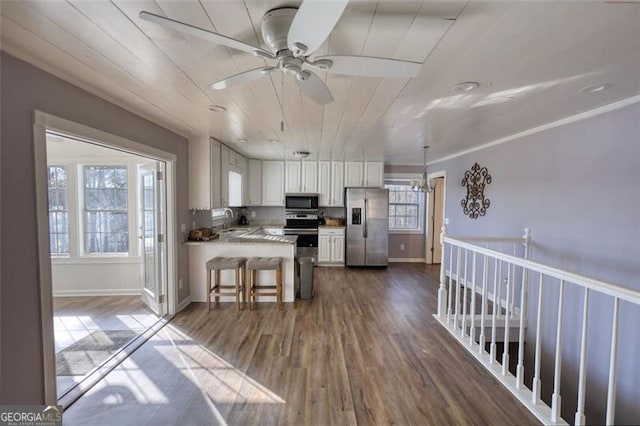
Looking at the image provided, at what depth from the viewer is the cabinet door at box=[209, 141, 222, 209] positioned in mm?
3982

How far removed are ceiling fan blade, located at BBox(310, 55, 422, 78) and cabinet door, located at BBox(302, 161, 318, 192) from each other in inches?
182

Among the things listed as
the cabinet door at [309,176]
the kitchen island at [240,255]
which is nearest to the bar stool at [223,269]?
the kitchen island at [240,255]

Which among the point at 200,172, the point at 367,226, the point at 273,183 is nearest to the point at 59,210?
the point at 200,172

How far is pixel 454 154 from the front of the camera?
529 centimetres

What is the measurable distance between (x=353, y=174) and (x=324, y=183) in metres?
0.68

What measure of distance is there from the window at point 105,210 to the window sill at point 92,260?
10 centimetres

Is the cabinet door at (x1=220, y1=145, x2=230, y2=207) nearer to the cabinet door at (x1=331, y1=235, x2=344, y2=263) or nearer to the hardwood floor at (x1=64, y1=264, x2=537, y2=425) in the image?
the hardwood floor at (x1=64, y1=264, x2=537, y2=425)

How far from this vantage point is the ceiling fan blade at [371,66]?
133 centimetres

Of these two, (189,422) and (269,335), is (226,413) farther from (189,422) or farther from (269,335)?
(269,335)

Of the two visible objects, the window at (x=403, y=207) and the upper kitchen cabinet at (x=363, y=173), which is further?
the window at (x=403, y=207)

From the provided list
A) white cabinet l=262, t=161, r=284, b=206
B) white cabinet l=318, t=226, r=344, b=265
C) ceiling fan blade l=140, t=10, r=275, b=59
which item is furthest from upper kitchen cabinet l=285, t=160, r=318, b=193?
ceiling fan blade l=140, t=10, r=275, b=59

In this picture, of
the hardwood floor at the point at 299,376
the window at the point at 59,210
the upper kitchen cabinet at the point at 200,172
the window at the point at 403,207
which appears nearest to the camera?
the hardwood floor at the point at 299,376

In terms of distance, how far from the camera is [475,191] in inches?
185

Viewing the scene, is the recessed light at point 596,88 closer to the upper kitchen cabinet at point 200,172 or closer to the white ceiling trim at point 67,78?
the white ceiling trim at point 67,78
